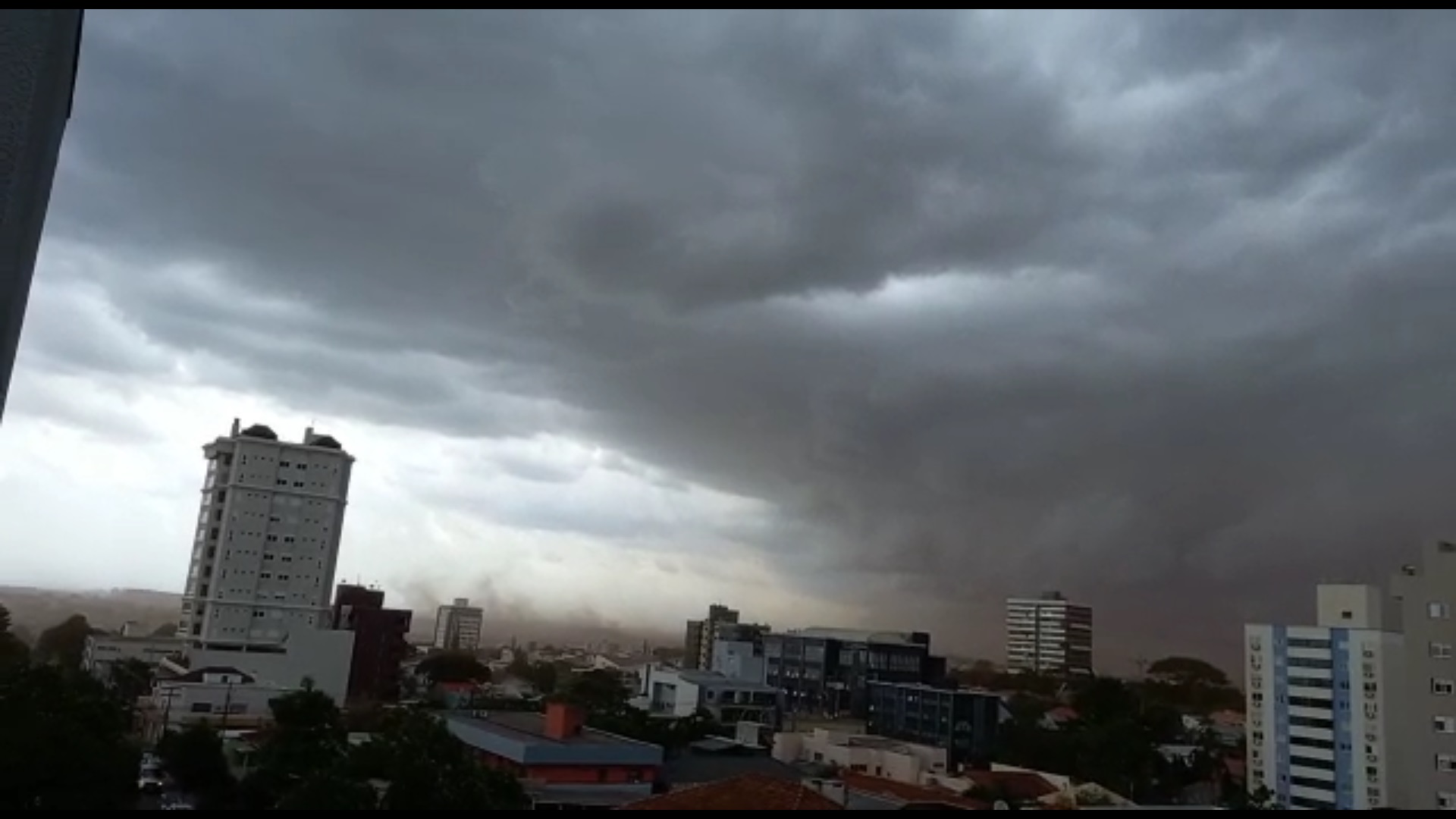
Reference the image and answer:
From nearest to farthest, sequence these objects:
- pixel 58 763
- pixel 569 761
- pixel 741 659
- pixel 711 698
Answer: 1. pixel 58 763
2. pixel 569 761
3. pixel 711 698
4. pixel 741 659

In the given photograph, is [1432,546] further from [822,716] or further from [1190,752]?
[822,716]

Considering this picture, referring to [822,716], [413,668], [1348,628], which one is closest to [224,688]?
[822,716]

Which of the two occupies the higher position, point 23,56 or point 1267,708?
point 23,56

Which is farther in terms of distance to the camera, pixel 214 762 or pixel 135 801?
pixel 214 762

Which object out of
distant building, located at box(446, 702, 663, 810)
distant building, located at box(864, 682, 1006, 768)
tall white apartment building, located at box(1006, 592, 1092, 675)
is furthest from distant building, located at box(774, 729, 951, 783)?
tall white apartment building, located at box(1006, 592, 1092, 675)

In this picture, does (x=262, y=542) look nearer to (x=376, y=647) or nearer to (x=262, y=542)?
(x=262, y=542)

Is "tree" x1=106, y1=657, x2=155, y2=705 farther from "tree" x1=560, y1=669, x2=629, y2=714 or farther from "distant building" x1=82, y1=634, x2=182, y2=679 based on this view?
"tree" x1=560, y1=669, x2=629, y2=714

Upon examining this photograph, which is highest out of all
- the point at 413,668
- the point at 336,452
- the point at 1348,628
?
the point at 336,452

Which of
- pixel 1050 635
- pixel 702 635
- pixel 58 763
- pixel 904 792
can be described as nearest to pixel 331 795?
pixel 58 763
